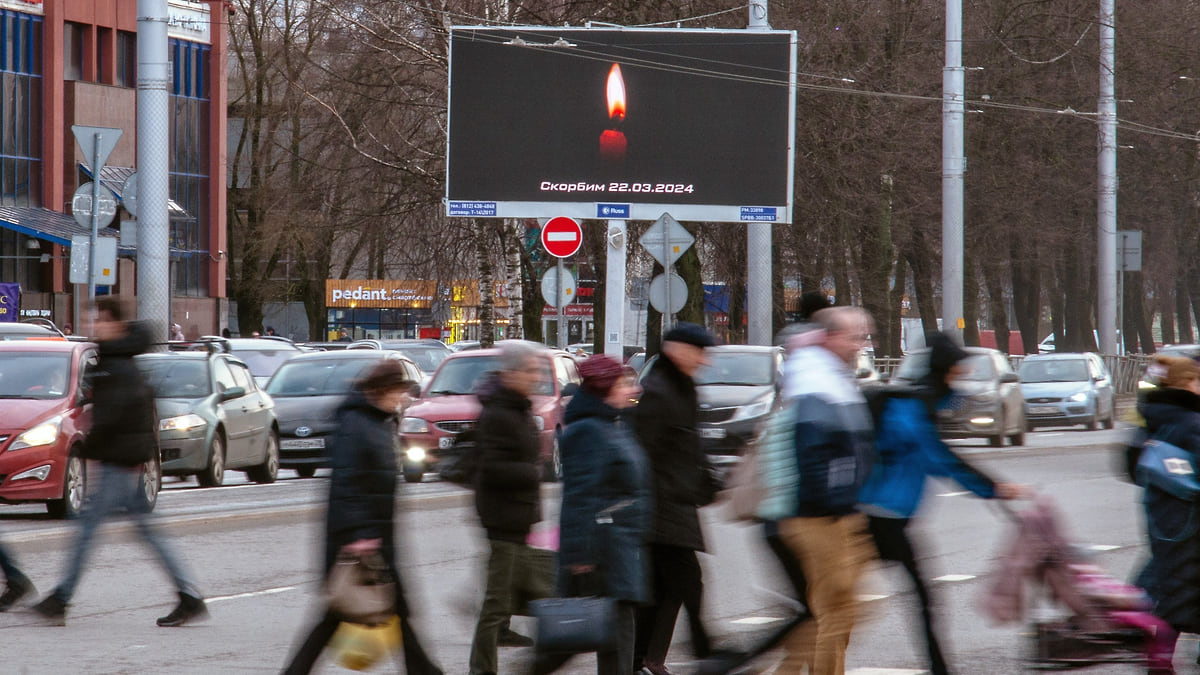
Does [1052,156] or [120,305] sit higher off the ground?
[1052,156]

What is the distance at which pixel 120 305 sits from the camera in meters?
9.73

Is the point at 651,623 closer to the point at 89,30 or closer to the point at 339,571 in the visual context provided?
the point at 339,571

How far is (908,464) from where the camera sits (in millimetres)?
7629

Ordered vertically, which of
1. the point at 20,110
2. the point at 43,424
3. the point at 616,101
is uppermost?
the point at 20,110

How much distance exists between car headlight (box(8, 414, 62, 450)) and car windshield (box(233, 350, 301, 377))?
43.0 ft

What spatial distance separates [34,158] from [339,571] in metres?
53.1

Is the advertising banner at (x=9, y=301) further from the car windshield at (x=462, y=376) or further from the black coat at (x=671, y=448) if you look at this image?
the black coat at (x=671, y=448)

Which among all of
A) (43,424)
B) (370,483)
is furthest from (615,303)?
(370,483)

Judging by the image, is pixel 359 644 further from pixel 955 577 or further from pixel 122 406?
pixel 955 577

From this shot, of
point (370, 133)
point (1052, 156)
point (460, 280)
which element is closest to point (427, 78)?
point (370, 133)

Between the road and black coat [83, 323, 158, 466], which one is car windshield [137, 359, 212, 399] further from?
black coat [83, 323, 158, 466]

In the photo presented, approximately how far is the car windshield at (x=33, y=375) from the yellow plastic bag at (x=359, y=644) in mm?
9446

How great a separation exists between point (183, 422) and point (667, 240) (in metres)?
7.84

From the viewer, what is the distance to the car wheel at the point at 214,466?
19.5 metres
